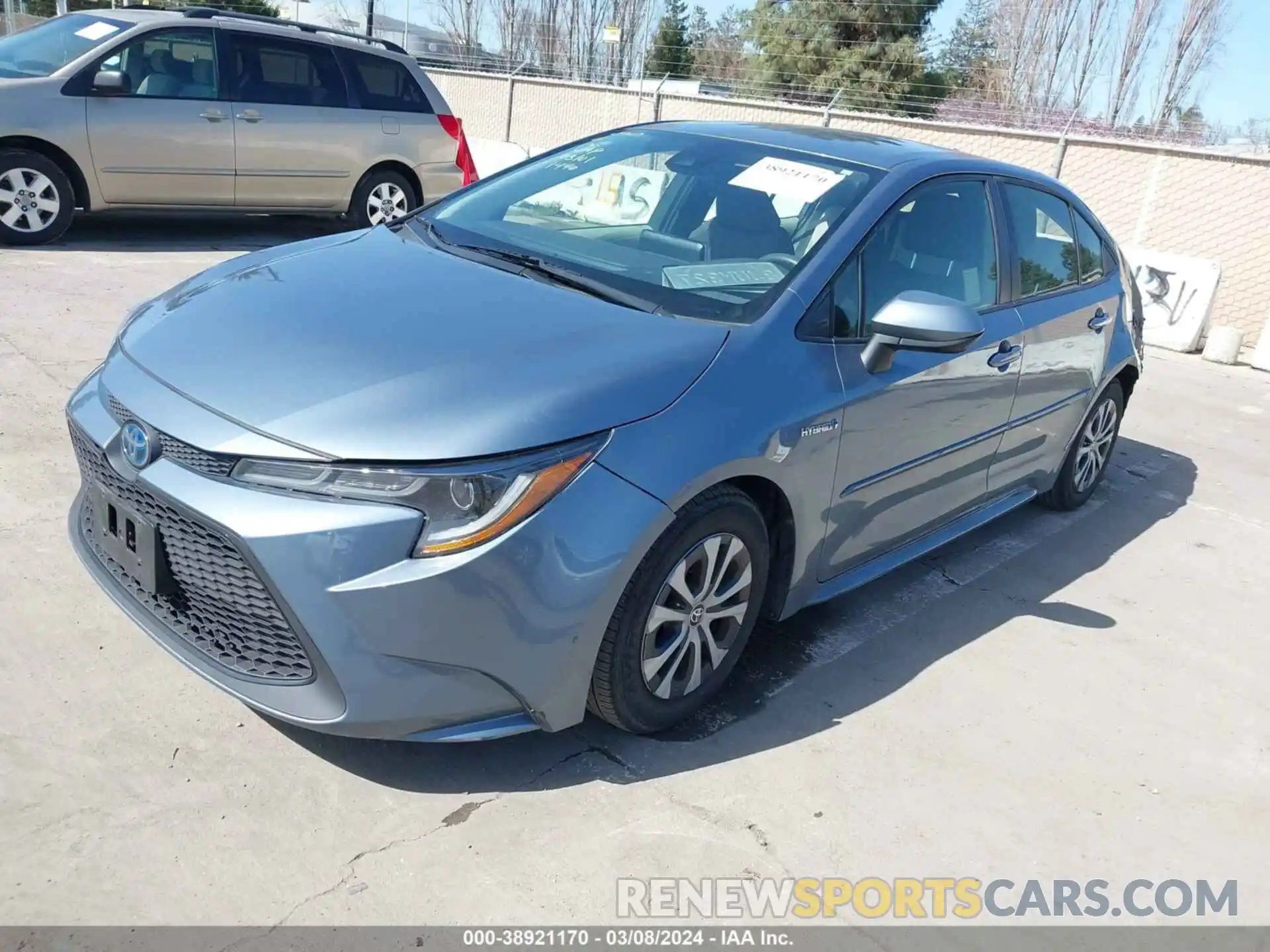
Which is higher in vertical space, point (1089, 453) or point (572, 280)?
point (572, 280)

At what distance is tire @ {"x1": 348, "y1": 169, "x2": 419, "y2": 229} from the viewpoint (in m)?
9.20

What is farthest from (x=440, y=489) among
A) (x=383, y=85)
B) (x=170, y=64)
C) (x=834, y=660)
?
(x=383, y=85)

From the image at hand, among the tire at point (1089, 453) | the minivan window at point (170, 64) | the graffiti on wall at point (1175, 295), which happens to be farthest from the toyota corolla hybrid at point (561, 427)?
the graffiti on wall at point (1175, 295)

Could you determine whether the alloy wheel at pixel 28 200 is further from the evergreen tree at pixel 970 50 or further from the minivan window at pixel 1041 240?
the evergreen tree at pixel 970 50

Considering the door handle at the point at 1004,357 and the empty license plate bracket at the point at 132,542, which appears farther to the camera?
the door handle at the point at 1004,357

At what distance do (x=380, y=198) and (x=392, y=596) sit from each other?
301 inches

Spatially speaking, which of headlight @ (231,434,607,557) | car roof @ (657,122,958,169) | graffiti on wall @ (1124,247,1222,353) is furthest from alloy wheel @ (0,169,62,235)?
graffiti on wall @ (1124,247,1222,353)

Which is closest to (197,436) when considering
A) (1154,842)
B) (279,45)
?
(1154,842)

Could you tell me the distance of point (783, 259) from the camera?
11.1ft

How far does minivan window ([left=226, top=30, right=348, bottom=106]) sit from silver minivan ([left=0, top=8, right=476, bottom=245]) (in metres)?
0.01

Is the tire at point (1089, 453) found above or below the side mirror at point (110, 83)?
below

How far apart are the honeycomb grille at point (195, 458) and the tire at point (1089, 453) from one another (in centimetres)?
394

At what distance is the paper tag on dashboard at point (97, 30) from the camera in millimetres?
7793
